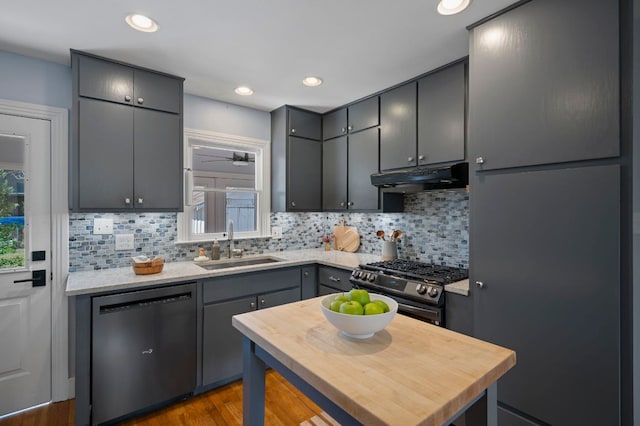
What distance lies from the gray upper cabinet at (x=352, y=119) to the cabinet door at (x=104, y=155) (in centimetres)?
184

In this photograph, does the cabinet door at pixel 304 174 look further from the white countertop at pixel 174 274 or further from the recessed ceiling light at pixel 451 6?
the recessed ceiling light at pixel 451 6

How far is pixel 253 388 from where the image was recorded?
127 centimetres

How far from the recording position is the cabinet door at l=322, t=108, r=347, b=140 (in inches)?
127

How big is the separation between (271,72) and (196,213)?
4.89 ft

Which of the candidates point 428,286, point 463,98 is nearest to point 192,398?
point 428,286

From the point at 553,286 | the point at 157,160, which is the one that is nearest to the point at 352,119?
the point at 157,160

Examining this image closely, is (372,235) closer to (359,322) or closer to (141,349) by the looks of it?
(141,349)

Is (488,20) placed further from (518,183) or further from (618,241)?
(618,241)

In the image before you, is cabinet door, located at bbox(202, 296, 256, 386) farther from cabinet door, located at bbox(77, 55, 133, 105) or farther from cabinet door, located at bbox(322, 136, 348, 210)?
cabinet door, located at bbox(77, 55, 133, 105)

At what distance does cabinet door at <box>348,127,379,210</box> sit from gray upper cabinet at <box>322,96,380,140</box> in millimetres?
77

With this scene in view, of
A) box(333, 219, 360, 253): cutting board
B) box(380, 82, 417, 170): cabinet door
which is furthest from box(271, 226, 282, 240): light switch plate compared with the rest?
box(380, 82, 417, 170): cabinet door

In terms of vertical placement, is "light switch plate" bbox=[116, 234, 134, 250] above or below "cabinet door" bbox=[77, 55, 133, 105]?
below

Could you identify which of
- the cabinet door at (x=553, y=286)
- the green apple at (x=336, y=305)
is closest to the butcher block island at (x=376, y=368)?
the green apple at (x=336, y=305)

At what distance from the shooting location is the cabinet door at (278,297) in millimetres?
2689
